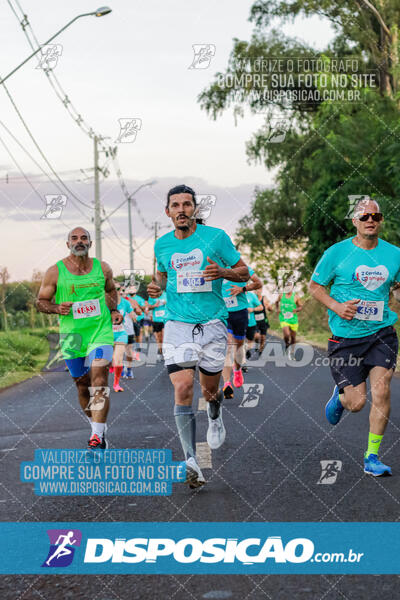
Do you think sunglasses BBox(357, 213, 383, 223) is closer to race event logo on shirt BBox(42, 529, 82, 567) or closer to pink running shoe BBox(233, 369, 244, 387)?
race event logo on shirt BBox(42, 529, 82, 567)

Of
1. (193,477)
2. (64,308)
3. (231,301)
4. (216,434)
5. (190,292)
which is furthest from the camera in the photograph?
(231,301)

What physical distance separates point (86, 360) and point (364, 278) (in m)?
2.54

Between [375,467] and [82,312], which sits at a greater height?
[82,312]

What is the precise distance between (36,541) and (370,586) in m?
1.78

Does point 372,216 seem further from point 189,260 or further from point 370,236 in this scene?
point 189,260

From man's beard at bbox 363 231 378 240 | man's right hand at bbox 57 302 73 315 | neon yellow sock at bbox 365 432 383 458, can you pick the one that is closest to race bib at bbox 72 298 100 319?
man's right hand at bbox 57 302 73 315

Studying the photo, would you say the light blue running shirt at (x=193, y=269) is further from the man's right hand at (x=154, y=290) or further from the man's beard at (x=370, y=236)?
the man's beard at (x=370, y=236)

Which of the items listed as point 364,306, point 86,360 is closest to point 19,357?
point 86,360

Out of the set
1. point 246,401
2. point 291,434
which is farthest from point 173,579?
point 246,401

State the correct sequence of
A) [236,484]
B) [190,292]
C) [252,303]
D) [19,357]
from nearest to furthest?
[236,484]
[190,292]
[252,303]
[19,357]

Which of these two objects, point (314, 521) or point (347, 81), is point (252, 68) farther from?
point (314, 521)

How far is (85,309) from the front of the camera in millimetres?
7348

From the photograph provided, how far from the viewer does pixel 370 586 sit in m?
3.67

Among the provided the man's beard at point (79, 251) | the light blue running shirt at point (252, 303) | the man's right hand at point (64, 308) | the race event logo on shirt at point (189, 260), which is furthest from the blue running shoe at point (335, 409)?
the light blue running shirt at point (252, 303)
